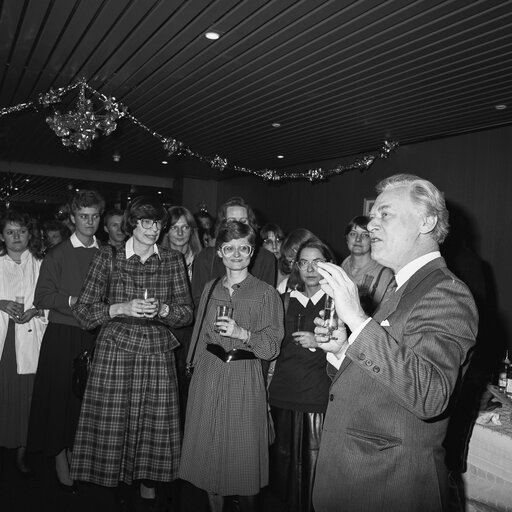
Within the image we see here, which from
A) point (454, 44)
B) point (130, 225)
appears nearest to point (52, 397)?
point (130, 225)

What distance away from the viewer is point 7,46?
4.59 meters

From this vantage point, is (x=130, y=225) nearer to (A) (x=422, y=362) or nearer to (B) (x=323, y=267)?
(B) (x=323, y=267)

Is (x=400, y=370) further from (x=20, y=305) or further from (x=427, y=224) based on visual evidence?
(x=20, y=305)

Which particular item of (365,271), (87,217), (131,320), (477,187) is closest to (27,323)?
(87,217)

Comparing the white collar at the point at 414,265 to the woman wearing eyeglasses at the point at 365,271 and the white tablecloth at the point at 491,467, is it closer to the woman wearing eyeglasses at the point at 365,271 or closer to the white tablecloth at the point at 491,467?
the white tablecloth at the point at 491,467

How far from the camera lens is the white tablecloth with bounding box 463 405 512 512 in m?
2.46

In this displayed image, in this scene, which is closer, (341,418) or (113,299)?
(341,418)

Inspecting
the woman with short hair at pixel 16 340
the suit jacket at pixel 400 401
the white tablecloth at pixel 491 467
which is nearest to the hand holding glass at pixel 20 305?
the woman with short hair at pixel 16 340

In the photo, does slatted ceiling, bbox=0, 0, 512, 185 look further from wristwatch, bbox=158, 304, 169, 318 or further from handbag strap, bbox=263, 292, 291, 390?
wristwatch, bbox=158, 304, 169, 318

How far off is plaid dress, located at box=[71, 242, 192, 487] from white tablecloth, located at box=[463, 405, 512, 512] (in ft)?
5.37

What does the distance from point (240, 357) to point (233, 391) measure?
18 cm

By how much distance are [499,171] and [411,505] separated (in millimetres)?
5755

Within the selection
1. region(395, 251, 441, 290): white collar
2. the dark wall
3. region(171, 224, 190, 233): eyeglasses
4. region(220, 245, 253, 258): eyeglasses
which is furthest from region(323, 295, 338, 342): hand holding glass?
the dark wall

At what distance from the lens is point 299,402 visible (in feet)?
9.09
